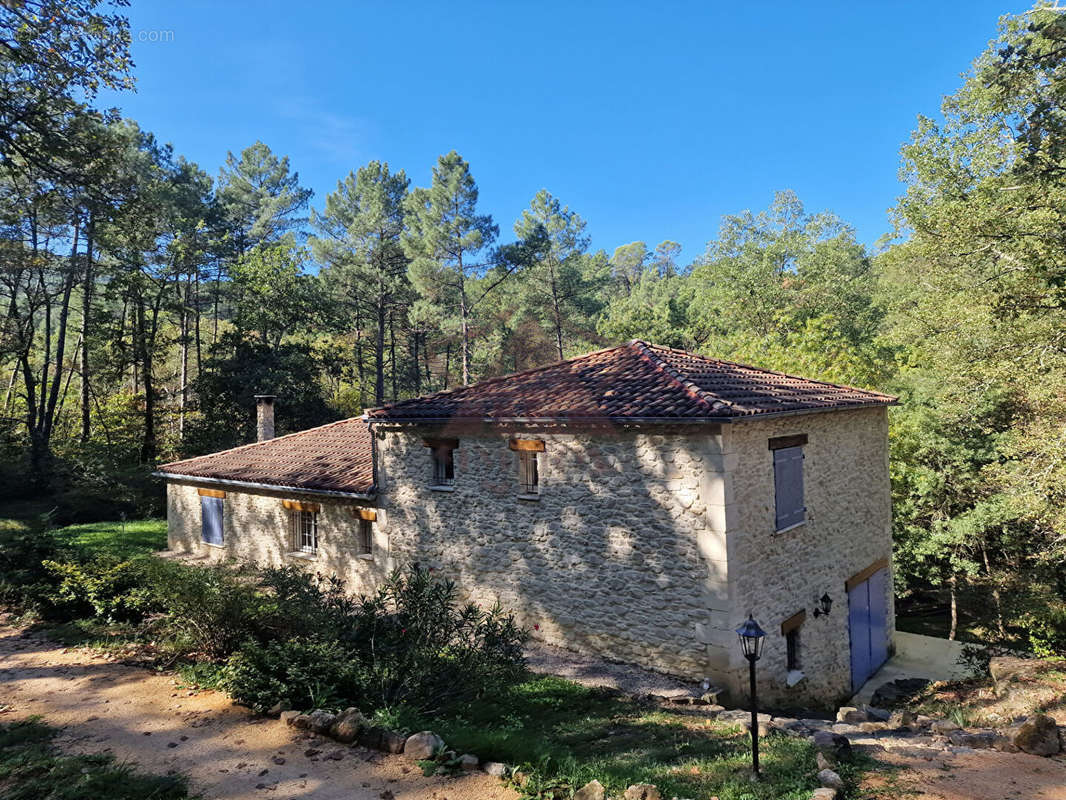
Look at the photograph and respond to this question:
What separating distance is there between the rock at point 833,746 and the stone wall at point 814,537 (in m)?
1.99

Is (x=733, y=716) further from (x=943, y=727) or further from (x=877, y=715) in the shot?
(x=877, y=715)

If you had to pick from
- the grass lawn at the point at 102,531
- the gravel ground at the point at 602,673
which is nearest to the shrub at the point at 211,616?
the gravel ground at the point at 602,673

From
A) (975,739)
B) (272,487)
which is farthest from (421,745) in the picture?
(272,487)

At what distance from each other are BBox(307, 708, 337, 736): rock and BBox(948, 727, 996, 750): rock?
23.0 ft

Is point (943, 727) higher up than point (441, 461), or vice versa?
point (441, 461)

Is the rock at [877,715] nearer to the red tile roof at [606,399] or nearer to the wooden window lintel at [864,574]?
the wooden window lintel at [864,574]

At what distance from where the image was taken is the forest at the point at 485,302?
11.5 meters

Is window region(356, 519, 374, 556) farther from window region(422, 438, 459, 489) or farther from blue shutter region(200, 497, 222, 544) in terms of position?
blue shutter region(200, 497, 222, 544)

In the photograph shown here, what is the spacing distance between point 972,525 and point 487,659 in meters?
14.3

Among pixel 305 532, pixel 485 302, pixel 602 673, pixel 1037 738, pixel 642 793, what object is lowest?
pixel 602 673

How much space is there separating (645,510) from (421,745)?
4.71m

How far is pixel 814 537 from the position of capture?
34.8 feet

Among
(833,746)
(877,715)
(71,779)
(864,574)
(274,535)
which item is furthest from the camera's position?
(274,535)

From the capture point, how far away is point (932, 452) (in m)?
17.0
